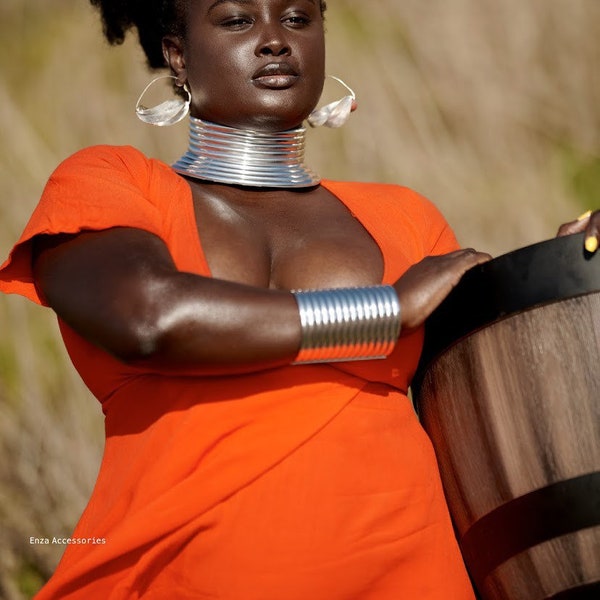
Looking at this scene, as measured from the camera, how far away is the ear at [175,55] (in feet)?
7.65

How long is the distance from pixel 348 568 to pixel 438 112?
2.53 m

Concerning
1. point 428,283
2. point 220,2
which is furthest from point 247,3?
point 428,283

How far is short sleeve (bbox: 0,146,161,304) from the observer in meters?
1.83

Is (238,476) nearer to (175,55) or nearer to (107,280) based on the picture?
(107,280)

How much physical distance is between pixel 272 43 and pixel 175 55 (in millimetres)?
283

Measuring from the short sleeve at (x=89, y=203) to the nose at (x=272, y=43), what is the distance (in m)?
0.28

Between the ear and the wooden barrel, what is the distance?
2.34ft

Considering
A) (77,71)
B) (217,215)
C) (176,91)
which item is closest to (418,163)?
(77,71)

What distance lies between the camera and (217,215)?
2.03 metres

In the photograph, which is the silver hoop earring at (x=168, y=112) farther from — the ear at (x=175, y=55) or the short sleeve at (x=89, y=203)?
the short sleeve at (x=89, y=203)

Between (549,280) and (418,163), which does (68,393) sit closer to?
(418,163)

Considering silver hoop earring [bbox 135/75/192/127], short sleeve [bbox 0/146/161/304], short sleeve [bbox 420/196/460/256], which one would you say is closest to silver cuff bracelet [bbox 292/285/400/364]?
short sleeve [bbox 0/146/161/304]

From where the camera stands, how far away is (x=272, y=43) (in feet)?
6.98

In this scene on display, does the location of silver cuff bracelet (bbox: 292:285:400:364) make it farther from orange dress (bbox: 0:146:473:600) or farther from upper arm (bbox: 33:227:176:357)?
upper arm (bbox: 33:227:176:357)
